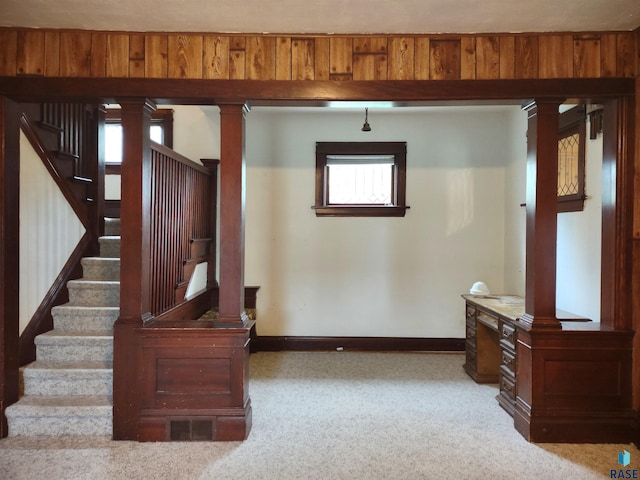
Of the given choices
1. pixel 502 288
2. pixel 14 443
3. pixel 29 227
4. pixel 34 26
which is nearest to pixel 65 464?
pixel 14 443

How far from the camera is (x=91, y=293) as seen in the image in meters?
3.46

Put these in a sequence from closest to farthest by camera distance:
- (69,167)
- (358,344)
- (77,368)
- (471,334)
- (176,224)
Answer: (77,368), (176,224), (69,167), (471,334), (358,344)

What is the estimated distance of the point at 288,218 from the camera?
15.8ft

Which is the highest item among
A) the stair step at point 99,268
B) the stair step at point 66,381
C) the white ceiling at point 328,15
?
the white ceiling at point 328,15

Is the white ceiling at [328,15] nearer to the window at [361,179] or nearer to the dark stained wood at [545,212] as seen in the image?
the dark stained wood at [545,212]

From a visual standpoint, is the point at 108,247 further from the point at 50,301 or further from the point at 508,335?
the point at 508,335

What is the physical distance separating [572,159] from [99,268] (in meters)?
4.16

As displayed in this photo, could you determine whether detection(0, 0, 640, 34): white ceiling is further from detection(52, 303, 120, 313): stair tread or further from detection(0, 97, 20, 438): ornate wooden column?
detection(52, 303, 120, 313): stair tread

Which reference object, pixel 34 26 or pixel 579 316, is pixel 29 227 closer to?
pixel 34 26

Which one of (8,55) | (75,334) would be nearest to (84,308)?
(75,334)

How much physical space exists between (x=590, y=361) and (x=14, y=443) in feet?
12.5

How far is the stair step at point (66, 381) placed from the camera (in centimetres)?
293

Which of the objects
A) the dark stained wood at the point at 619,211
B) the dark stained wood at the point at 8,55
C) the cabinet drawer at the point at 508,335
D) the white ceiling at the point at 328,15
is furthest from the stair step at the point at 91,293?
the dark stained wood at the point at 619,211

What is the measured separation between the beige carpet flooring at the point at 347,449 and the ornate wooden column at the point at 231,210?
0.84 metres
